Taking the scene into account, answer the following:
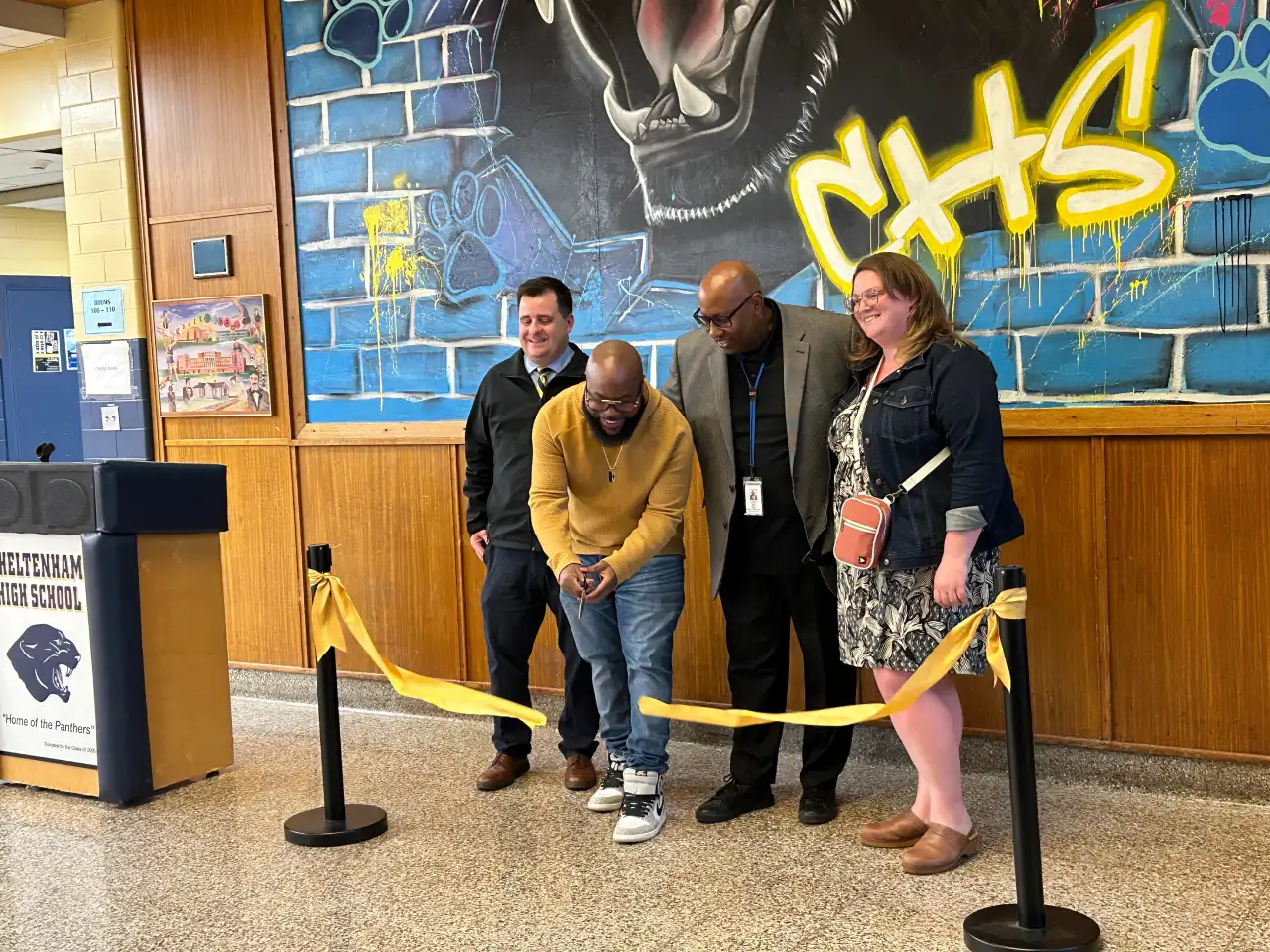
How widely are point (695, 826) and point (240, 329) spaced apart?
312cm

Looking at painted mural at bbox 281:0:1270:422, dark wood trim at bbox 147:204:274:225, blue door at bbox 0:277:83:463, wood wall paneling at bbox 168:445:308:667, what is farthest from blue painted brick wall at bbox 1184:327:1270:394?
blue door at bbox 0:277:83:463

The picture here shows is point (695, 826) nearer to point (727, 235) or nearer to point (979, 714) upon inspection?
point (979, 714)

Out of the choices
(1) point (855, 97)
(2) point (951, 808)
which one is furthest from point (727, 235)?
(2) point (951, 808)

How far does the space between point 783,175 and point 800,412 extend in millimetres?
1131

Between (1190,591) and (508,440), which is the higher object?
(508,440)

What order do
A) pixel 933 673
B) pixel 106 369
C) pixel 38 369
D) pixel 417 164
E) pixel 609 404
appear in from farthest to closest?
pixel 38 369 < pixel 106 369 < pixel 417 164 < pixel 609 404 < pixel 933 673

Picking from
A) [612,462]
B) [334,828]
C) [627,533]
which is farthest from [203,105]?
[334,828]

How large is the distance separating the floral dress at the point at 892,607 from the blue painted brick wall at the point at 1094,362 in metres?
0.87

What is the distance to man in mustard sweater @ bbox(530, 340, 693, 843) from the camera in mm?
3457

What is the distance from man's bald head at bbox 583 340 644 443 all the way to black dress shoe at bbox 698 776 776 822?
1.14 metres

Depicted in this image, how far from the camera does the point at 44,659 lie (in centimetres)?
408

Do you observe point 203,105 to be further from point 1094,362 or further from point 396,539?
point 1094,362

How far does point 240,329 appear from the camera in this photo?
545 cm

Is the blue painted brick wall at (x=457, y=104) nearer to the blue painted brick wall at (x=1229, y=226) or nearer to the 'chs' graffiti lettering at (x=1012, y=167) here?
the 'chs' graffiti lettering at (x=1012, y=167)
